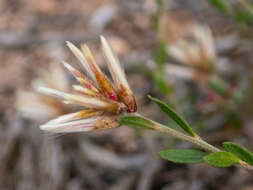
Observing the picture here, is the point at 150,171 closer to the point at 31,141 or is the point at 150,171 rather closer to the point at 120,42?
the point at 31,141

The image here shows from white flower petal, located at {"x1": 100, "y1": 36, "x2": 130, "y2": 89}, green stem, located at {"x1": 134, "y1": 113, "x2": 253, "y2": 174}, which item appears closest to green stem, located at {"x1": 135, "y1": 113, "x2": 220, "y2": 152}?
green stem, located at {"x1": 134, "y1": 113, "x2": 253, "y2": 174}

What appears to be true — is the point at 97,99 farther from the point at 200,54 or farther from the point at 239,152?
the point at 200,54

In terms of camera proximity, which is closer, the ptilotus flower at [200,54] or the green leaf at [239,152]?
the green leaf at [239,152]

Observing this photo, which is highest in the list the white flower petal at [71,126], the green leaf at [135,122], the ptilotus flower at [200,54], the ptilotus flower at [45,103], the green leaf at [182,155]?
the ptilotus flower at [45,103]

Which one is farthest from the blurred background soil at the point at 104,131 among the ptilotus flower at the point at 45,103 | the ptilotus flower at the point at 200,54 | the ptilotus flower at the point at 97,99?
the ptilotus flower at the point at 97,99

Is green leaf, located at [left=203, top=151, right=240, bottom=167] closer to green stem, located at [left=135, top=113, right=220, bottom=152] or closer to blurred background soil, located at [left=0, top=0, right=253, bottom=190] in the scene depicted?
green stem, located at [left=135, top=113, right=220, bottom=152]

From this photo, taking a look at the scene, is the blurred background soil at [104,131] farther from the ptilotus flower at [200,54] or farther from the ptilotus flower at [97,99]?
the ptilotus flower at [97,99]

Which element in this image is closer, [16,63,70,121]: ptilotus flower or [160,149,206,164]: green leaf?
[160,149,206,164]: green leaf
